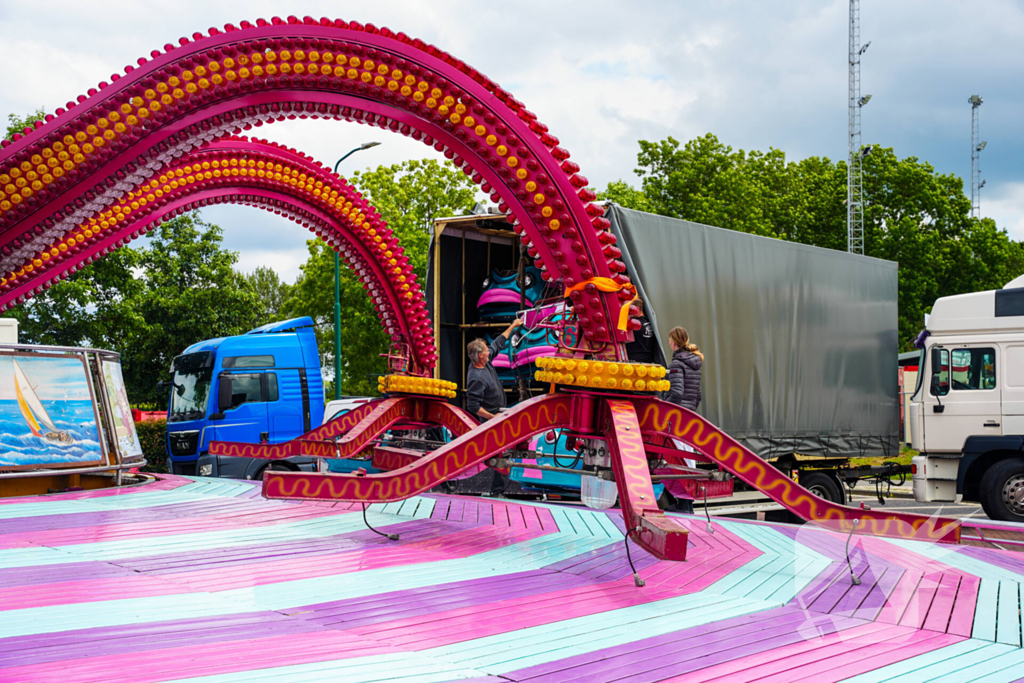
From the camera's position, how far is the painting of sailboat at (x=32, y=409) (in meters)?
6.20

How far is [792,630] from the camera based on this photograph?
318 cm

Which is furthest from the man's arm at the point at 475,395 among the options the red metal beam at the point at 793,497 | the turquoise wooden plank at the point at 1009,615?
the turquoise wooden plank at the point at 1009,615

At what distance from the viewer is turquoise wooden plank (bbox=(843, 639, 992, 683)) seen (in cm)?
264

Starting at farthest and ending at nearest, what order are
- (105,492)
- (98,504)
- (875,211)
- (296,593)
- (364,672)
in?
(875,211), (105,492), (98,504), (296,593), (364,672)

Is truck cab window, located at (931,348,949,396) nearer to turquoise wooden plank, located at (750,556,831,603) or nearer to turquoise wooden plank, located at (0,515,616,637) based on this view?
turquoise wooden plank, located at (750,556,831,603)

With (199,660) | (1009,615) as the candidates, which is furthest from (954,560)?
(199,660)

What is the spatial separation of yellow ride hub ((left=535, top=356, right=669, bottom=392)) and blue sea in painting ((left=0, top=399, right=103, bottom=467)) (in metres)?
4.29

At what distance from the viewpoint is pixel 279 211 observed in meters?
7.07

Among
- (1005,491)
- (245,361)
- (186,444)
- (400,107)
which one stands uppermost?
(400,107)

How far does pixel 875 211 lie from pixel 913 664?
30.2 m

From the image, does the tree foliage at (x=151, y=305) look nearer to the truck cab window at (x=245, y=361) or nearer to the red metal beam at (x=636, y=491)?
the truck cab window at (x=245, y=361)

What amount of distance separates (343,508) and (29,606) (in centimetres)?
291

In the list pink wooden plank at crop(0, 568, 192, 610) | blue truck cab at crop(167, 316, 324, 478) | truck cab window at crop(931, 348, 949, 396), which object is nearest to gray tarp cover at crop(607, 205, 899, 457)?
truck cab window at crop(931, 348, 949, 396)

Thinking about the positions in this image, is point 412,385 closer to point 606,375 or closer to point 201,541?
point 201,541
